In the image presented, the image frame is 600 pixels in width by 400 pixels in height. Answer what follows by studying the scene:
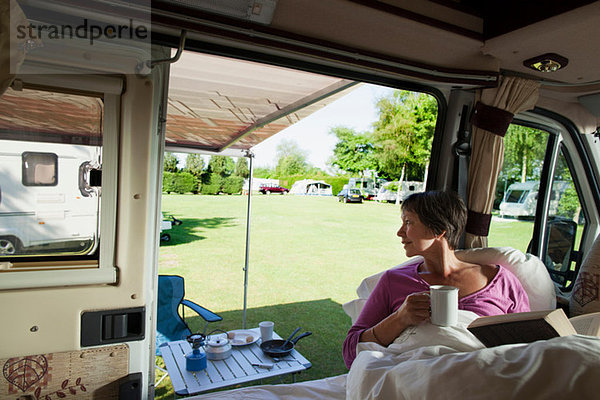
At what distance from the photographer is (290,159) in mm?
35125

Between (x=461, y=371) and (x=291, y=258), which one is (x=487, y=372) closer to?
(x=461, y=371)

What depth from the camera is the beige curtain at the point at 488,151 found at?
246 cm

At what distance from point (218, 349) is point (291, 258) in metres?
7.98

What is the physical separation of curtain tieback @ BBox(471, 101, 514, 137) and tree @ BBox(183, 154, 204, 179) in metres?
15.8

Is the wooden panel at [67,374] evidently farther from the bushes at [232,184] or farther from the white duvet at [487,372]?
the bushes at [232,184]

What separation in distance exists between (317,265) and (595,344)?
9589 mm

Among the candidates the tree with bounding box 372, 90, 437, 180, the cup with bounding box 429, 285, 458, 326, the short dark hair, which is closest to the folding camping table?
the short dark hair

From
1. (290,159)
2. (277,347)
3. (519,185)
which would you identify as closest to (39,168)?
(277,347)

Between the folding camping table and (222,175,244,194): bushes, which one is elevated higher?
(222,175,244,194): bushes

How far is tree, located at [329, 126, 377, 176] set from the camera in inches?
1014

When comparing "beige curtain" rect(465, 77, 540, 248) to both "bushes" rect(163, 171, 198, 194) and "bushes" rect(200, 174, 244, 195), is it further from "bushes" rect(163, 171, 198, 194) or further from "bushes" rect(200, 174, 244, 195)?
"bushes" rect(200, 174, 244, 195)

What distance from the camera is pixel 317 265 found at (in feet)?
34.3

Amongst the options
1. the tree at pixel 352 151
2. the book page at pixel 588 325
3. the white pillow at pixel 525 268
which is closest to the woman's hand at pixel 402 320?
the book page at pixel 588 325

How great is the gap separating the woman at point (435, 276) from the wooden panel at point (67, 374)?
103cm
